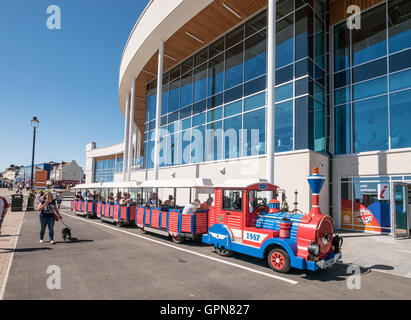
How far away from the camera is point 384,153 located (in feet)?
39.3

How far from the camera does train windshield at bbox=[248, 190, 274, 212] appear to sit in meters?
7.36

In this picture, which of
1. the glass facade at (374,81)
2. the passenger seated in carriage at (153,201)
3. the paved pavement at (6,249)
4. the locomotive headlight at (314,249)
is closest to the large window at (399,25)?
the glass facade at (374,81)

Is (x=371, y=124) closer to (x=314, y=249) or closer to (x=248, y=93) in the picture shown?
(x=248, y=93)


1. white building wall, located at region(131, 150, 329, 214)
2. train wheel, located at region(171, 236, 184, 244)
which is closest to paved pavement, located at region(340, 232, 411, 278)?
white building wall, located at region(131, 150, 329, 214)

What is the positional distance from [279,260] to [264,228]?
39.3 inches

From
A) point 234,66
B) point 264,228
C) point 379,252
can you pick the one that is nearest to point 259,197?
point 264,228

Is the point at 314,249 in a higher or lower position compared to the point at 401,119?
lower

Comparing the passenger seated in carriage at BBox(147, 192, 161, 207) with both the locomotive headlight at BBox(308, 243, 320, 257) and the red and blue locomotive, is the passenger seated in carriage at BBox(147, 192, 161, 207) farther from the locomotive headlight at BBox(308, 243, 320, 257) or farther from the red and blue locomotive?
the locomotive headlight at BBox(308, 243, 320, 257)

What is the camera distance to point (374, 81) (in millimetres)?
13078

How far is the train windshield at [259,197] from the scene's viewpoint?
736 cm

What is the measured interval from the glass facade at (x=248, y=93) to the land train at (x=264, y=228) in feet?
22.2
